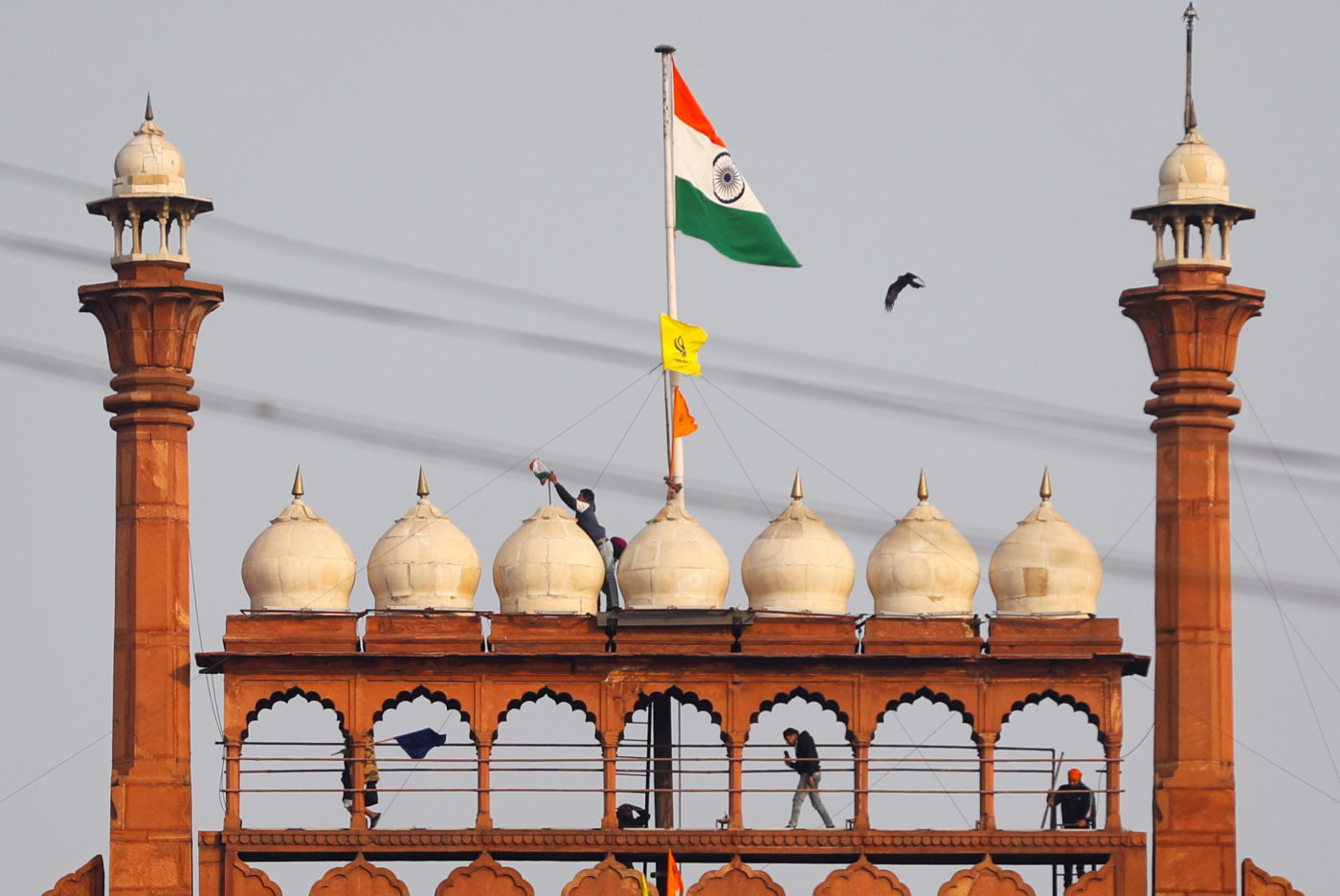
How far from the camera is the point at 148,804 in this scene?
222 ft

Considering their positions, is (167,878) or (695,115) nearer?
(167,878)

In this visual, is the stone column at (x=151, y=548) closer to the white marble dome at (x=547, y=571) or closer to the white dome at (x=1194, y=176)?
the white marble dome at (x=547, y=571)

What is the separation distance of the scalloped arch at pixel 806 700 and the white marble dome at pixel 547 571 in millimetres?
2821

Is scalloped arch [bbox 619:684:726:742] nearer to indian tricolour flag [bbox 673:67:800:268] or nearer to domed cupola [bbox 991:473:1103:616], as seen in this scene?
domed cupola [bbox 991:473:1103:616]

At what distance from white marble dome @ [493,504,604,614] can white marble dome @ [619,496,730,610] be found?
56cm

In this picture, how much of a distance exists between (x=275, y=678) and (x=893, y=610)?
8.87 meters

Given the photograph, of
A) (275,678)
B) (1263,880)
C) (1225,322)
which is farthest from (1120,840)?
(275,678)

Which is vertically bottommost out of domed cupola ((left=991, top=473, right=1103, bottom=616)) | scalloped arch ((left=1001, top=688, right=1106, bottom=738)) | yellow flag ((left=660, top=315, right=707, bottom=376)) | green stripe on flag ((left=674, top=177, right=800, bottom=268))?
scalloped arch ((left=1001, top=688, right=1106, bottom=738))

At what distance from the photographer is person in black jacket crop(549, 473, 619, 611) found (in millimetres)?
69188

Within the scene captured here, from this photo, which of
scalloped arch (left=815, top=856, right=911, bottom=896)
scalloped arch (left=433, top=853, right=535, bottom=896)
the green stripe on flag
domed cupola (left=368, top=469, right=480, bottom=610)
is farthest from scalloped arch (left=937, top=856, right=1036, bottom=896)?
the green stripe on flag

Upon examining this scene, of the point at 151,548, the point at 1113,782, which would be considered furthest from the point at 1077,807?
the point at 151,548

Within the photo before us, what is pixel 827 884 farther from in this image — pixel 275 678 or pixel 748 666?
pixel 275 678

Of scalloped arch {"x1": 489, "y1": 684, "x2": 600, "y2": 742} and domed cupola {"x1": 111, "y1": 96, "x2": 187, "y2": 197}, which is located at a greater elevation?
domed cupola {"x1": 111, "y1": 96, "x2": 187, "y2": 197}

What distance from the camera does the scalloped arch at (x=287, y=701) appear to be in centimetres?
6750
